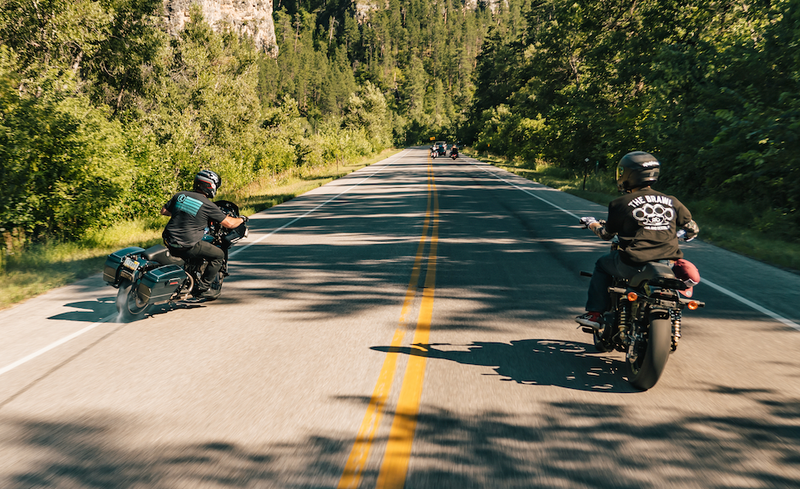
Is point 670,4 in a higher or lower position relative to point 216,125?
higher

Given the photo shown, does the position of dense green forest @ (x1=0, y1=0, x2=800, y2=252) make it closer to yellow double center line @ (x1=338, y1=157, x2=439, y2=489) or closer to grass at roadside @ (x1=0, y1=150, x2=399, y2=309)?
grass at roadside @ (x1=0, y1=150, x2=399, y2=309)

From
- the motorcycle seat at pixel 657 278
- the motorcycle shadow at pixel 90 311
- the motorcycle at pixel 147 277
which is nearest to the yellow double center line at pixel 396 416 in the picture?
the motorcycle seat at pixel 657 278

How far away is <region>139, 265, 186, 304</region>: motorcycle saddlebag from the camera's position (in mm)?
6484

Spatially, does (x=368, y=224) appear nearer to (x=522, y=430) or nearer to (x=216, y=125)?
(x=522, y=430)

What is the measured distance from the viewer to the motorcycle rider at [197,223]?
23.2ft

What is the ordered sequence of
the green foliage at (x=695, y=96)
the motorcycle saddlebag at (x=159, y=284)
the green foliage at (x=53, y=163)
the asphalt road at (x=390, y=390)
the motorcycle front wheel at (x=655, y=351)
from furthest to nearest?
the green foliage at (x=695, y=96)
the green foliage at (x=53, y=163)
the motorcycle saddlebag at (x=159, y=284)
the motorcycle front wheel at (x=655, y=351)
the asphalt road at (x=390, y=390)

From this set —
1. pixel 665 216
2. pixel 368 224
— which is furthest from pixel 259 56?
pixel 665 216

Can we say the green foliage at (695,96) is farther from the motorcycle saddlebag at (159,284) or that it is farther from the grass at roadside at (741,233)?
the motorcycle saddlebag at (159,284)

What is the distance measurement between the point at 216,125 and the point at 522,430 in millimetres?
32340

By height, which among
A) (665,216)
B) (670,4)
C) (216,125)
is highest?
(670,4)

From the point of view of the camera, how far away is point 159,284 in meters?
6.51

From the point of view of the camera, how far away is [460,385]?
4691mm

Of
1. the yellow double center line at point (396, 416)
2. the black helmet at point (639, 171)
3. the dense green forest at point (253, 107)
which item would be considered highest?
the dense green forest at point (253, 107)

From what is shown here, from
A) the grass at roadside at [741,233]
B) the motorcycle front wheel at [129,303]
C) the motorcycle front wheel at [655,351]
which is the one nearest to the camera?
the motorcycle front wheel at [655,351]
